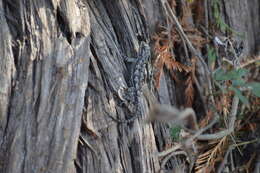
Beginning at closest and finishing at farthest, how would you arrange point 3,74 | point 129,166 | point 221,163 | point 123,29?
point 3,74
point 129,166
point 123,29
point 221,163

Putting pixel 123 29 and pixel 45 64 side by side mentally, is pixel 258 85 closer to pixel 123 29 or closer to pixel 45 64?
pixel 123 29

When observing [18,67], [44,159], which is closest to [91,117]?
[44,159]

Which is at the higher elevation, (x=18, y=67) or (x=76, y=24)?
(x=76, y=24)

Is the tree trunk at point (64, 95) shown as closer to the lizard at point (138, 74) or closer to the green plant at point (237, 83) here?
the lizard at point (138, 74)

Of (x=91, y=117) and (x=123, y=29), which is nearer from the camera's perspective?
(x=91, y=117)

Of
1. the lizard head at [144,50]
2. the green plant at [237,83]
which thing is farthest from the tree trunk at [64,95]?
the green plant at [237,83]

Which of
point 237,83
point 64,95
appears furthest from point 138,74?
point 237,83

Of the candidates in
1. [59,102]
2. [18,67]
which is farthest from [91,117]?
[18,67]

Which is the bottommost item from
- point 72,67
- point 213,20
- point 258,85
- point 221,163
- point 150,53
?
point 221,163

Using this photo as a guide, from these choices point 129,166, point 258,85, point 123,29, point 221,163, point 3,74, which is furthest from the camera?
point 221,163
